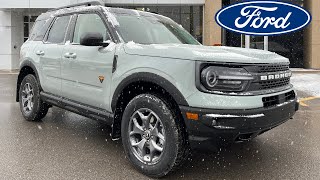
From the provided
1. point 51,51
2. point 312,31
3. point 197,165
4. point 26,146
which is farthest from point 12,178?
point 312,31

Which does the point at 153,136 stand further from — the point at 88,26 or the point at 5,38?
the point at 5,38

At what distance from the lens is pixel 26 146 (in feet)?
15.0

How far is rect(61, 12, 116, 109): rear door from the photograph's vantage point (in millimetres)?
4074

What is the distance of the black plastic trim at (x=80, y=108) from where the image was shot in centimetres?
413

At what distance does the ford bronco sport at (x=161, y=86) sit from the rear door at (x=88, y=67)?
0.04ft

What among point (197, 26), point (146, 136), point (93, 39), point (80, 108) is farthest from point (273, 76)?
point (197, 26)

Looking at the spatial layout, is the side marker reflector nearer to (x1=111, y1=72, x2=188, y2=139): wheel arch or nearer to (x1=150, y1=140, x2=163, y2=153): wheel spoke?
(x1=111, y1=72, x2=188, y2=139): wheel arch

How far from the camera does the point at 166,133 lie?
3.31 metres

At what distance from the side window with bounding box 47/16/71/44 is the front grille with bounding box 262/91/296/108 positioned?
10.7ft

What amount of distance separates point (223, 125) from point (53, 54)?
10.3 feet

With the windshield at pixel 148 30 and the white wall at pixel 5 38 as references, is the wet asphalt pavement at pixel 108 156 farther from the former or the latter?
the white wall at pixel 5 38

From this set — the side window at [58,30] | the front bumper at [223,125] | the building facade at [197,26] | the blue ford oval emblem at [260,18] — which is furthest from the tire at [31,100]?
the building facade at [197,26]

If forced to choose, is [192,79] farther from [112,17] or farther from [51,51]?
[51,51]

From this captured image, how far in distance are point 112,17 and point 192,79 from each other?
5.60ft
